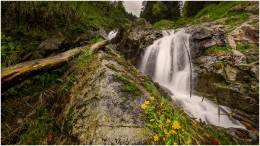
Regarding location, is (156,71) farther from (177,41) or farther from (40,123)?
(40,123)

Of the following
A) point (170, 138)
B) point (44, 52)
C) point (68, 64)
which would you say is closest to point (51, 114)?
point (68, 64)

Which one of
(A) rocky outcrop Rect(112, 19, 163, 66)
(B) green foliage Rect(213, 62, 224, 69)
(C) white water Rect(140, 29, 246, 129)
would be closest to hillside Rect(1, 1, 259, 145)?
(B) green foliage Rect(213, 62, 224, 69)

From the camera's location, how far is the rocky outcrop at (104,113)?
1.91 meters

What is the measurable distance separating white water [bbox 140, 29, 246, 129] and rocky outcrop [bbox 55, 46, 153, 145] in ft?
12.1

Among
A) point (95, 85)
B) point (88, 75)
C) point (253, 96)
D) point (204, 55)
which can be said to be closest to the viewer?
point (95, 85)

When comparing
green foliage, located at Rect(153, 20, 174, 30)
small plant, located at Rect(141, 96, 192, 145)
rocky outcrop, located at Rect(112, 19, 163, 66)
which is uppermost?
green foliage, located at Rect(153, 20, 174, 30)

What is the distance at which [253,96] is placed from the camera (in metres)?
6.12

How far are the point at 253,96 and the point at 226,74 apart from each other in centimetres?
131

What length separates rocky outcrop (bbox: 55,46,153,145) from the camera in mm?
1905

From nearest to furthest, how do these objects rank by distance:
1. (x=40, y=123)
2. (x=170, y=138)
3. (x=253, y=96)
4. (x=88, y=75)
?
(x=170, y=138) < (x=40, y=123) < (x=88, y=75) < (x=253, y=96)

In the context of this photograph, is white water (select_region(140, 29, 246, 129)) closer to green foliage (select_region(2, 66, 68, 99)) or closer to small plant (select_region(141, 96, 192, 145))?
small plant (select_region(141, 96, 192, 145))

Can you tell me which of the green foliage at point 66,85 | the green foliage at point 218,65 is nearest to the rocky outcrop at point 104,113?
the green foliage at point 66,85

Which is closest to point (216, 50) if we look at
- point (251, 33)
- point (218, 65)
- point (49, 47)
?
point (218, 65)

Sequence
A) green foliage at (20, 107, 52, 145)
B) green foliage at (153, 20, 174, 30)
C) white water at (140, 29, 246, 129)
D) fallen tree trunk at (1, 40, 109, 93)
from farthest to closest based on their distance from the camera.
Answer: green foliage at (153, 20, 174, 30), white water at (140, 29, 246, 129), fallen tree trunk at (1, 40, 109, 93), green foliage at (20, 107, 52, 145)
